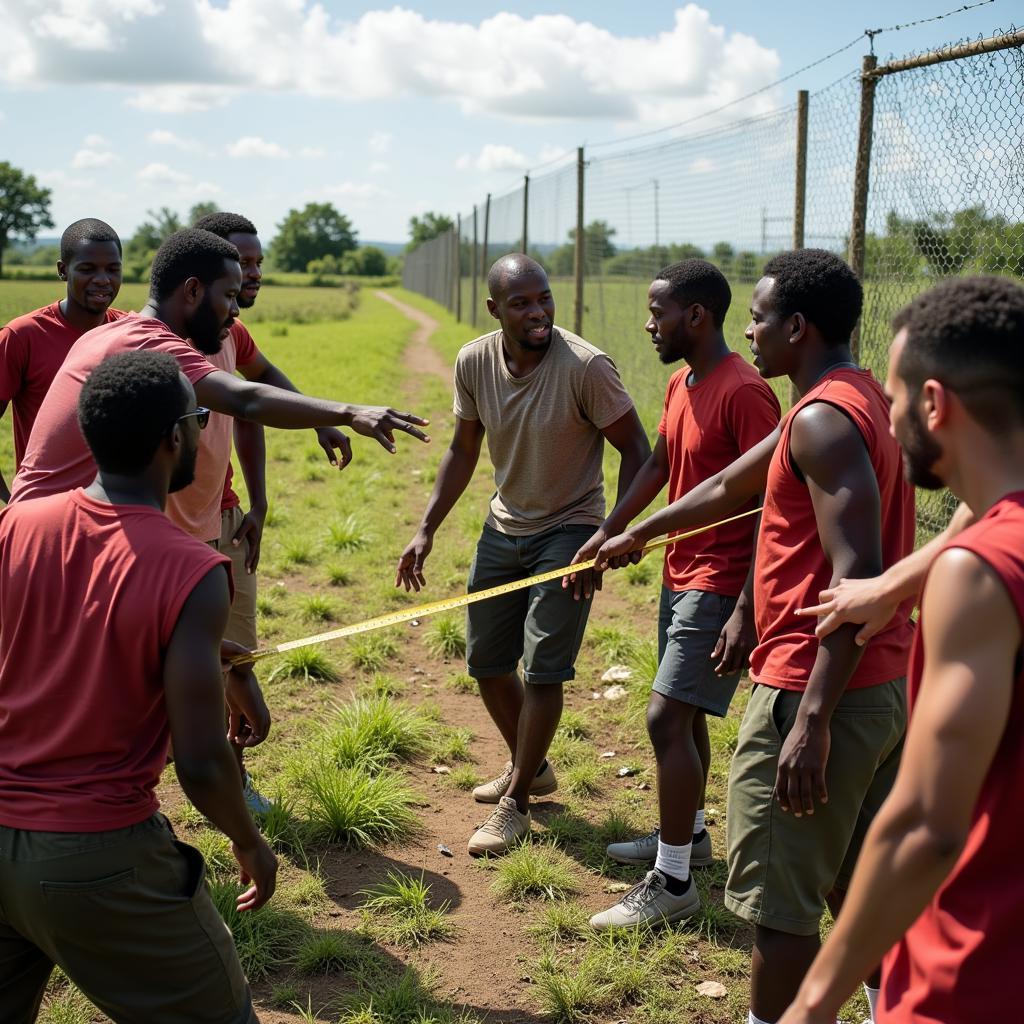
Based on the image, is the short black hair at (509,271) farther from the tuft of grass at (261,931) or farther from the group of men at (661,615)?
the tuft of grass at (261,931)

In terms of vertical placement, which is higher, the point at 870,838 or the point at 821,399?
the point at 821,399

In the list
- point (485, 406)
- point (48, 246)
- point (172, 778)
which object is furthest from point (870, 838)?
point (48, 246)

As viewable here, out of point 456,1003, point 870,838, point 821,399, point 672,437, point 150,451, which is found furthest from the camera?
point 672,437

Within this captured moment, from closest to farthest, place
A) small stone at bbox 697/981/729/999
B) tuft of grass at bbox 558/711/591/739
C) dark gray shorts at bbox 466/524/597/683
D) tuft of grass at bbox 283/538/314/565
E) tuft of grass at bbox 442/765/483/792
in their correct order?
small stone at bbox 697/981/729/999
dark gray shorts at bbox 466/524/597/683
tuft of grass at bbox 442/765/483/792
tuft of grass at bbox 558/711/591/739
tuft of grass at bbox 283/538/314/565

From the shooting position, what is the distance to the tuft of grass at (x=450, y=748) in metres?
5.49

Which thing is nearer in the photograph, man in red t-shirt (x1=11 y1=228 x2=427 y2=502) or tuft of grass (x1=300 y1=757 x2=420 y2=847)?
man in red t-shirt (x1=11 y1=228 x2=427 y2=502)

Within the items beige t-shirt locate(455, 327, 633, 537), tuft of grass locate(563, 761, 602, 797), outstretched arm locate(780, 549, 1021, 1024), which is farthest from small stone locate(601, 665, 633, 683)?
outstretched arm locate(780, 549, 1021, 1024)

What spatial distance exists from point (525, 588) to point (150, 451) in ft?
8.41

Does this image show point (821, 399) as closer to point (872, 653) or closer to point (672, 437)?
point (872, 653)

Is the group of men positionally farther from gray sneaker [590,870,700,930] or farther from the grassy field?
the grassy field

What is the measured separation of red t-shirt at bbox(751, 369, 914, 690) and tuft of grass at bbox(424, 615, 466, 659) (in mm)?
3987

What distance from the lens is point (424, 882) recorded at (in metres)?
4.39

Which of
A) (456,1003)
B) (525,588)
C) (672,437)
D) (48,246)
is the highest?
(48,246)

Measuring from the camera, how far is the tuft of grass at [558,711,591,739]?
567 centimetres
